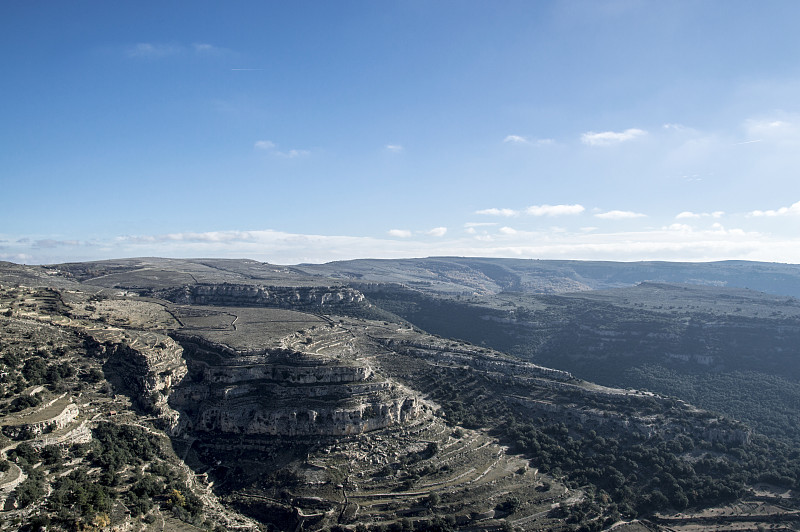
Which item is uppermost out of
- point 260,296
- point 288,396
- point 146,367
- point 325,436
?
point 260,296

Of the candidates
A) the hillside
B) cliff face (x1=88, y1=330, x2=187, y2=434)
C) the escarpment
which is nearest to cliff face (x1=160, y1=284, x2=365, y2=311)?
the hillside

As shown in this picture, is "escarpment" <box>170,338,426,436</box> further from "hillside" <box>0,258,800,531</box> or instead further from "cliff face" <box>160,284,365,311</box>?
"cliff face" <box>160,284,365,311</box>

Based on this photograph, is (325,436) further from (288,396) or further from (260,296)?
(260,296)

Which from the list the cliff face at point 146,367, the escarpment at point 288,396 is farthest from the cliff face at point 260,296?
the escarpment at point 288,396

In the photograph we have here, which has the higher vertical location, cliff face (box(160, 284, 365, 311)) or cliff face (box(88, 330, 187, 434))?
cliff face (box(160, 284, 365, 311))

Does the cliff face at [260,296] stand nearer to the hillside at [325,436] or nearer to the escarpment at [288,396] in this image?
the hillside at [325,436]

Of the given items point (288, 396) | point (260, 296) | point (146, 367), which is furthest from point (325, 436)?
point (260, 296)

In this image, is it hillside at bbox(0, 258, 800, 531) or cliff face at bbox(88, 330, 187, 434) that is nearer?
hillside at bbox(0, 258, 800, 531)

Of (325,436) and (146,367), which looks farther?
(146,367)

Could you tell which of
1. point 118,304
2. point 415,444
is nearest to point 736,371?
point 415,444

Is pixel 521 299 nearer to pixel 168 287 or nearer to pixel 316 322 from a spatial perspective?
pixel 316 322

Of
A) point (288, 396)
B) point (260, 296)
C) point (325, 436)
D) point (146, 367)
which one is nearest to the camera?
point (325, 436)
